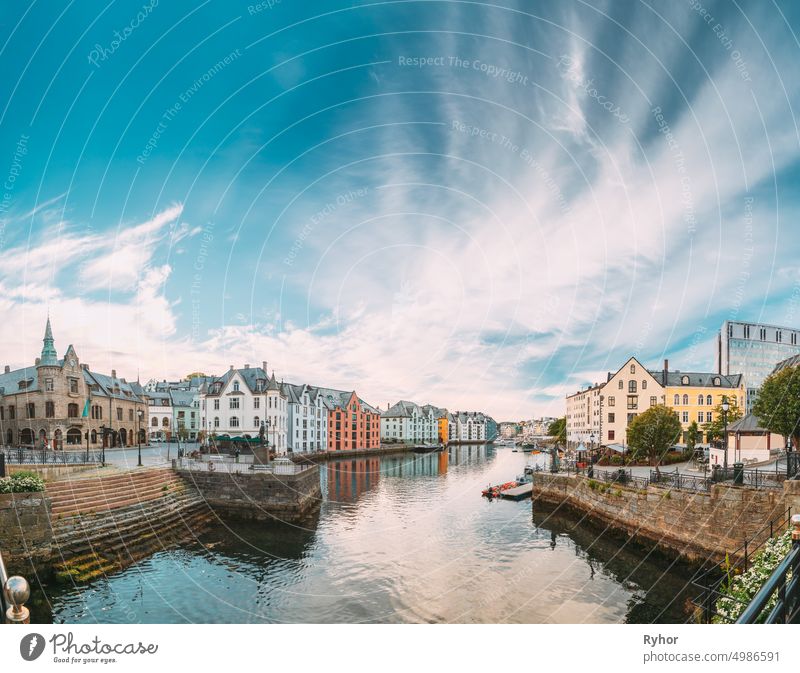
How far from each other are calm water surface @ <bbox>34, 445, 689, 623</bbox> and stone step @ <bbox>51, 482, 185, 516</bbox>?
2349mm

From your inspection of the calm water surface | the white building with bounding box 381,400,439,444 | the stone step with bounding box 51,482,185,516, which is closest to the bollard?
the calm water surface

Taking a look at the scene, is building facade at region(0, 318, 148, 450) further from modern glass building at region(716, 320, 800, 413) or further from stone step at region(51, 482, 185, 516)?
modern glass building at region(716, 320, 800, 413)

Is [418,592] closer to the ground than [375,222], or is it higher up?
closer to the ground

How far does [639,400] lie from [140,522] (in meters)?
26.5

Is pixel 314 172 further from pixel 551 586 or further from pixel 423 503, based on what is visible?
pixel 423 503

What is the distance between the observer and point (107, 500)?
14352mm

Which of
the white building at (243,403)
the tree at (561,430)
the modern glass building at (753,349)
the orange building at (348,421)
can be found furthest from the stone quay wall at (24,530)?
the tree at (561,430)

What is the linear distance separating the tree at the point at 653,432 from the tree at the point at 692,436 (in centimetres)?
402

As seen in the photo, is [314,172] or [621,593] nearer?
[314,172]

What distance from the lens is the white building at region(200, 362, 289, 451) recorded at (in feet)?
120

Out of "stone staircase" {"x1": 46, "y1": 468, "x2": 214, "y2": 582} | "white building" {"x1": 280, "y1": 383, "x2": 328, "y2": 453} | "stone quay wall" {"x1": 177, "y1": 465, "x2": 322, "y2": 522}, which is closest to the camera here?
"stone staircase" {"x1": 46, "y1": 468, "x2": 214, "y2": 582}

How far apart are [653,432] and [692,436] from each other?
772cm
